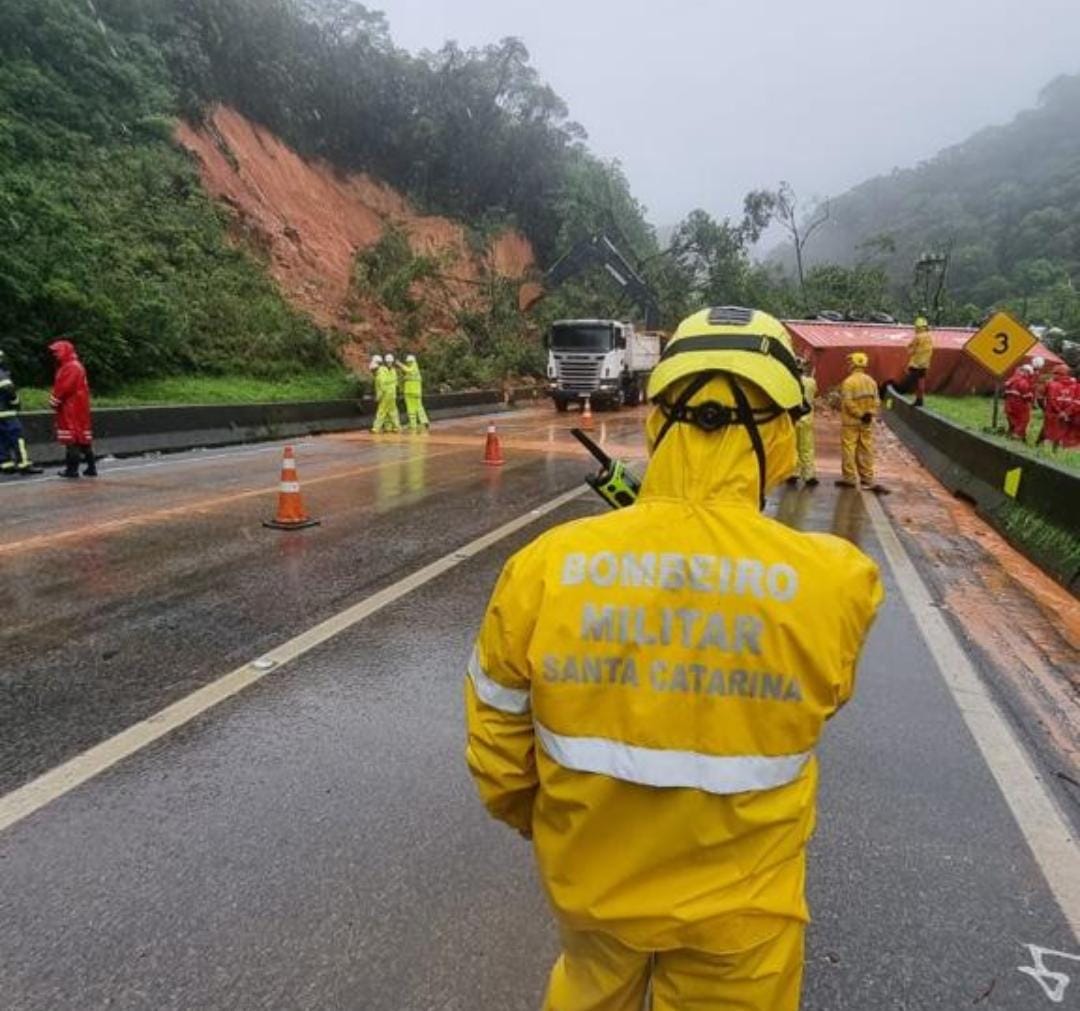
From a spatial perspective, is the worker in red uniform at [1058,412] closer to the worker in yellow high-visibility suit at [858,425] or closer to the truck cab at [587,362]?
the worker in yellow high-visibility suit at [858,425]

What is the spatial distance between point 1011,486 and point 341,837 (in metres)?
9.16

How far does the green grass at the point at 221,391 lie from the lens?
18.6 meters

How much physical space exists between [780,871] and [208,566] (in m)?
6.47

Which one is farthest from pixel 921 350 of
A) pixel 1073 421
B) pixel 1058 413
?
pixel 1073 421

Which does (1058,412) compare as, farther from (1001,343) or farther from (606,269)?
(606,269)

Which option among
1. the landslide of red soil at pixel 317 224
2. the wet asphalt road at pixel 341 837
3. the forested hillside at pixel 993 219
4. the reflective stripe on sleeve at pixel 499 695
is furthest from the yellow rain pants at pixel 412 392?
the forested hillside at pixel 993 219

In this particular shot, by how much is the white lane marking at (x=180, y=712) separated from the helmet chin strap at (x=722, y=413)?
116 inches

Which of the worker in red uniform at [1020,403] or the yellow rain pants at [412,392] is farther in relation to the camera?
the yellow rain pants at [412,392]

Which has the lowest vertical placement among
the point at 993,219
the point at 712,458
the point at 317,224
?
the point at 712,458

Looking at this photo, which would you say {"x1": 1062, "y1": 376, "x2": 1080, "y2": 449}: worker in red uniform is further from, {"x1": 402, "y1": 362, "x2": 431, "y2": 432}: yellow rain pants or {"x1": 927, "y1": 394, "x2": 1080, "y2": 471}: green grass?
{"x1": 402, "y1": 362, "x2": 431, "y2": 432}: yellow rain pants

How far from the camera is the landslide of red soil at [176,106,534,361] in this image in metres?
32.4

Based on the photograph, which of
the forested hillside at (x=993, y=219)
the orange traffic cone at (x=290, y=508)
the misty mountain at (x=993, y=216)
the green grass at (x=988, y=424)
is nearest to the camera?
the orange traffic cone at (x=290, y=508)

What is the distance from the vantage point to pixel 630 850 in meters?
1.71

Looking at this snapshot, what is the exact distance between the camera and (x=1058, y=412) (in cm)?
1593
